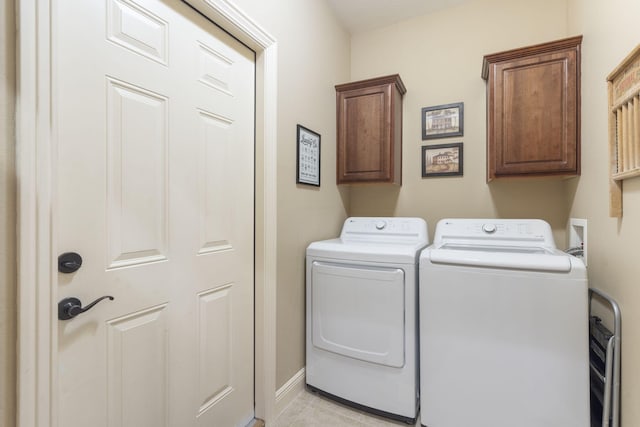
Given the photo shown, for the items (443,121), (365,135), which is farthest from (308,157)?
(443,121)

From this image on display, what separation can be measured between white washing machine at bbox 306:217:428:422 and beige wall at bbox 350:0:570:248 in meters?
0.72

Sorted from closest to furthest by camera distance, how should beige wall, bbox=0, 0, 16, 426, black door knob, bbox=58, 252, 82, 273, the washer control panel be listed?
beige wall, bbox=0, 0, 16, 426 → black door knob, bbox=58, 252, 82, 273 → the washer control panel

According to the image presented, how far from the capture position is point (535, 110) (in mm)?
1779

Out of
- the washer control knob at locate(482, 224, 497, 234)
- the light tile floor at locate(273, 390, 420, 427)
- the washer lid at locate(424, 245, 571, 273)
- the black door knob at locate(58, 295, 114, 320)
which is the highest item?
the washer control knob at locate(482, 224, 497, 234)

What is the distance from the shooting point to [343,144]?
235cm

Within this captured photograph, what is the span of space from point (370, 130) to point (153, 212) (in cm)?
164

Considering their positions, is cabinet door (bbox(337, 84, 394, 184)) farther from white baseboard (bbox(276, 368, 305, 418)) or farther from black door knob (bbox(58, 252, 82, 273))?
black door knob (bbox(58, 252, 82, 273))

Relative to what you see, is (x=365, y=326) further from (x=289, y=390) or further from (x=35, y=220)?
(x=35, y=220)

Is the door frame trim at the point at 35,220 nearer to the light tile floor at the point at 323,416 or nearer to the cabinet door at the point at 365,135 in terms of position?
the light tile floor at the point at 323,416

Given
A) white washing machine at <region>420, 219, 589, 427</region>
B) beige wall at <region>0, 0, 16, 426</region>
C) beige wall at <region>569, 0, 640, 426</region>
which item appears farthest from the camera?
white washing machine at <region>420, 219, 589, 427</region>

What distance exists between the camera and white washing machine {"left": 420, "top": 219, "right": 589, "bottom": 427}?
1.32 meters

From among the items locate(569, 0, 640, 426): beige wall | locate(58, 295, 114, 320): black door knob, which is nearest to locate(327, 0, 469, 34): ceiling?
locate(569, 0, 640, 426): beige wall

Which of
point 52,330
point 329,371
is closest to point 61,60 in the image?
point 52,330

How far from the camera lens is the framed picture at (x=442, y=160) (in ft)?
7.46
